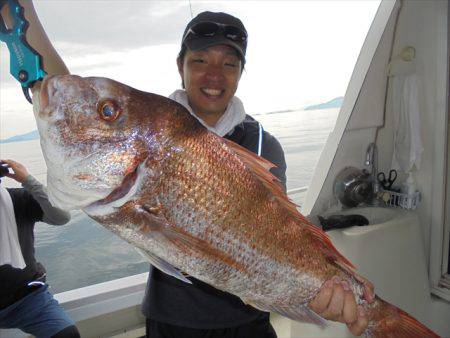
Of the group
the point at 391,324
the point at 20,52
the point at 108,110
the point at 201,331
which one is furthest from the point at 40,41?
the point at 391,324

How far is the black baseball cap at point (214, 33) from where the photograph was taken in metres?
1.76

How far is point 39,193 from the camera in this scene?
282 centimetres

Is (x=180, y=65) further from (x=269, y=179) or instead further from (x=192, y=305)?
(x=192, y=305)

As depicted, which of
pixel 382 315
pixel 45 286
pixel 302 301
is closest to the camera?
pixel 302 301

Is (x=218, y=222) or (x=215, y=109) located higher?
(x=215, y=109)

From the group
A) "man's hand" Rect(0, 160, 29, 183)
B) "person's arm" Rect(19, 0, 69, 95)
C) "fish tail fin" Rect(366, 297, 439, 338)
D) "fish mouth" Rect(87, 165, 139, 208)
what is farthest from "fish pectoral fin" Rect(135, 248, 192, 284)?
"man's hand" Rect(0, 160, 29, 183)

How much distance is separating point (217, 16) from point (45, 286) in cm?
245

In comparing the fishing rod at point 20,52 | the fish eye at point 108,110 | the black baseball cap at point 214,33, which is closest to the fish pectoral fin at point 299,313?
the fish eye at point 108,110

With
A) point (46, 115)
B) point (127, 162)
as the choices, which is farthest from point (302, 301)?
point (46, 115)

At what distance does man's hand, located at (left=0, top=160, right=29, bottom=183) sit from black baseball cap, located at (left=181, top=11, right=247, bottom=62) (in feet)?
6.45

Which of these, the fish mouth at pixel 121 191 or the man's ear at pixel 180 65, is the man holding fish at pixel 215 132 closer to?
the man's ear at pixel 180 65

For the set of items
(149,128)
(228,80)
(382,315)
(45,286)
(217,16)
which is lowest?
(45,286)

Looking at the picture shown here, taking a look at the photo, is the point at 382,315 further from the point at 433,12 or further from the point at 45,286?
the point at 433,12

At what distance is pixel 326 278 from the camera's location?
138 centimetres
